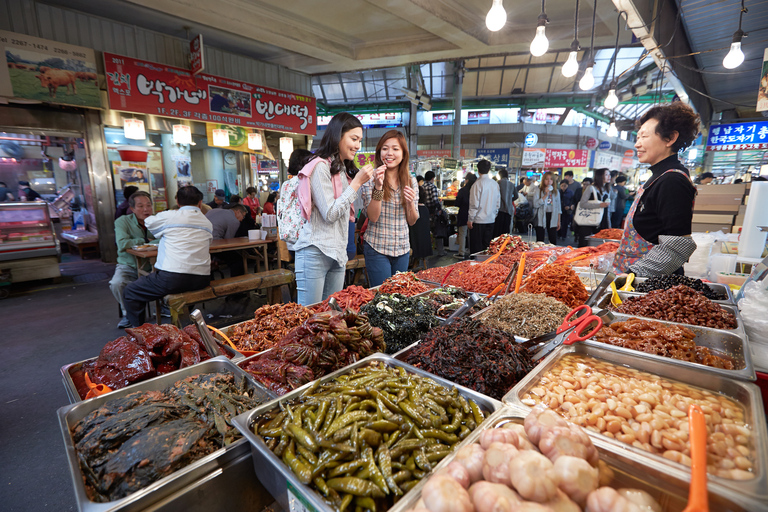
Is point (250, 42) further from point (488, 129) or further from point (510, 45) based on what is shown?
point (488, 129)

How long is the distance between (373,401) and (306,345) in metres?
0.51

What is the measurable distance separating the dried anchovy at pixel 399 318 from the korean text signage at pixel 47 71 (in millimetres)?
8325

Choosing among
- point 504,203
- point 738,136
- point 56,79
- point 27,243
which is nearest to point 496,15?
point 504,203

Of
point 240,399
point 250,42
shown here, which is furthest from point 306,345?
point 250,42

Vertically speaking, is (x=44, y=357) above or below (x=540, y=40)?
below

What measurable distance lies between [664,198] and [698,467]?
7.96 feet

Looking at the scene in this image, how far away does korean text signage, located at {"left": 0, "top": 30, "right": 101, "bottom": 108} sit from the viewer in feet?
20.5

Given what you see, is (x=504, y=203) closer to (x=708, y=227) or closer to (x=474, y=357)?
(x=708, y=227)

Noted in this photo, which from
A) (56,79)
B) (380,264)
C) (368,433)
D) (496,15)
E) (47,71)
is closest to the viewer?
(368,433)

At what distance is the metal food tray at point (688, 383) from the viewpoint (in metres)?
0.89

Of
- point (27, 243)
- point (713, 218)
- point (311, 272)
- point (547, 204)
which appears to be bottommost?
point (27, 243)

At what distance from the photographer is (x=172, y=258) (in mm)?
4156

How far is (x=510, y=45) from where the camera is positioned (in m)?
7.70

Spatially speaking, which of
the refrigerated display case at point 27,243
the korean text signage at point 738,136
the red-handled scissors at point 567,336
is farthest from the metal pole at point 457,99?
the red-handled scissors at point 567,336
